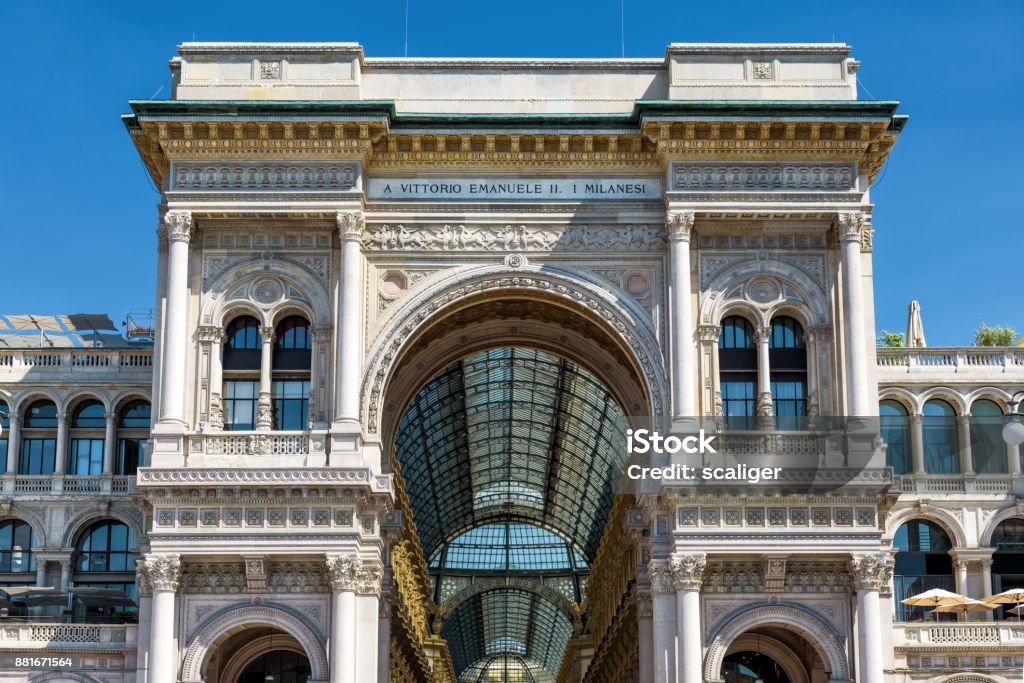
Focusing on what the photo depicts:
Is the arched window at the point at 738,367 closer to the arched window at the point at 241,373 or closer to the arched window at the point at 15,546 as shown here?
the arched window at the point at 241,373

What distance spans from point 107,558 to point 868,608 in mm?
29077

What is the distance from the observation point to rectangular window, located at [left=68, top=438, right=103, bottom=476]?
206ft

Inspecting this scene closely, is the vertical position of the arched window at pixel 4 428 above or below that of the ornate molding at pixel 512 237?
below

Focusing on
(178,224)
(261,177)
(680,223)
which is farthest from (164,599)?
(680,223)

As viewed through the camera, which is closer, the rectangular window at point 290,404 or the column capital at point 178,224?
the column capital at point 178,224

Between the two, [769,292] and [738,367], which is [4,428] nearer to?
[738,367]

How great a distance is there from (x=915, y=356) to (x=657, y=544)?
18.3 metres

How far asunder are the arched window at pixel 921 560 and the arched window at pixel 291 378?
24.8m

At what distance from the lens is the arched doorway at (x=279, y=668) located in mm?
57125

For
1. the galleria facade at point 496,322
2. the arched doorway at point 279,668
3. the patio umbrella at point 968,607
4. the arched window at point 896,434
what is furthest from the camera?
the arched window at point 896,434

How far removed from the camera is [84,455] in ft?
206

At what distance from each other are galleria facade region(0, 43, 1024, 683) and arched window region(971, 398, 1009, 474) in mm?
10149

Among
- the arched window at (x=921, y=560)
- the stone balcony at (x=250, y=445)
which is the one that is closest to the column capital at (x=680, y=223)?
the stone balcony at (x=250, y=445)

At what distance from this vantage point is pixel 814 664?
55.5 metres
